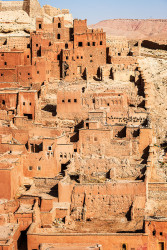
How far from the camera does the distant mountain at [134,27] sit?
107 meters

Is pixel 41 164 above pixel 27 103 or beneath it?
beneath

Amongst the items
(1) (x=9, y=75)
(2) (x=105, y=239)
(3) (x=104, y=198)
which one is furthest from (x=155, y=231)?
(1) (x=9, y=75)

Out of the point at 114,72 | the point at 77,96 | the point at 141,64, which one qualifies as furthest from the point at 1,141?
the point at 141,64

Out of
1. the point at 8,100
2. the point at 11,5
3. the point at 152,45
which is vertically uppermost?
the point at 11,5

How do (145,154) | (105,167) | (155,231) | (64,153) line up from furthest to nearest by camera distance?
1. (145,154)
2. (64,153)
3. (105,167)
4. (155,231)

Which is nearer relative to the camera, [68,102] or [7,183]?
[7,183]

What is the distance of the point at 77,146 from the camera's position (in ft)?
121

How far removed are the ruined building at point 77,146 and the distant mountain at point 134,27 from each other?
56.2 m

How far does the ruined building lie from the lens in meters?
30.0

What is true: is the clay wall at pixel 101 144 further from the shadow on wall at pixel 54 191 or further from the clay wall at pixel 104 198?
the clay wall at pixel 104 198

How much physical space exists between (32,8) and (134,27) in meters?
62.5

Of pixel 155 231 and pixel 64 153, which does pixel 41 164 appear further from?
pixel 155 231

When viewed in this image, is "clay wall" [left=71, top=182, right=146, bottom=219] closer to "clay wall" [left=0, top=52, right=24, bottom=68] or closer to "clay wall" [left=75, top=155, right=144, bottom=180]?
"clay wall" [left=75, top=155, right=144, bottom=180]

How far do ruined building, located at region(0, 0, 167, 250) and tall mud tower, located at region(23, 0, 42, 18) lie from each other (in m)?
9.49
